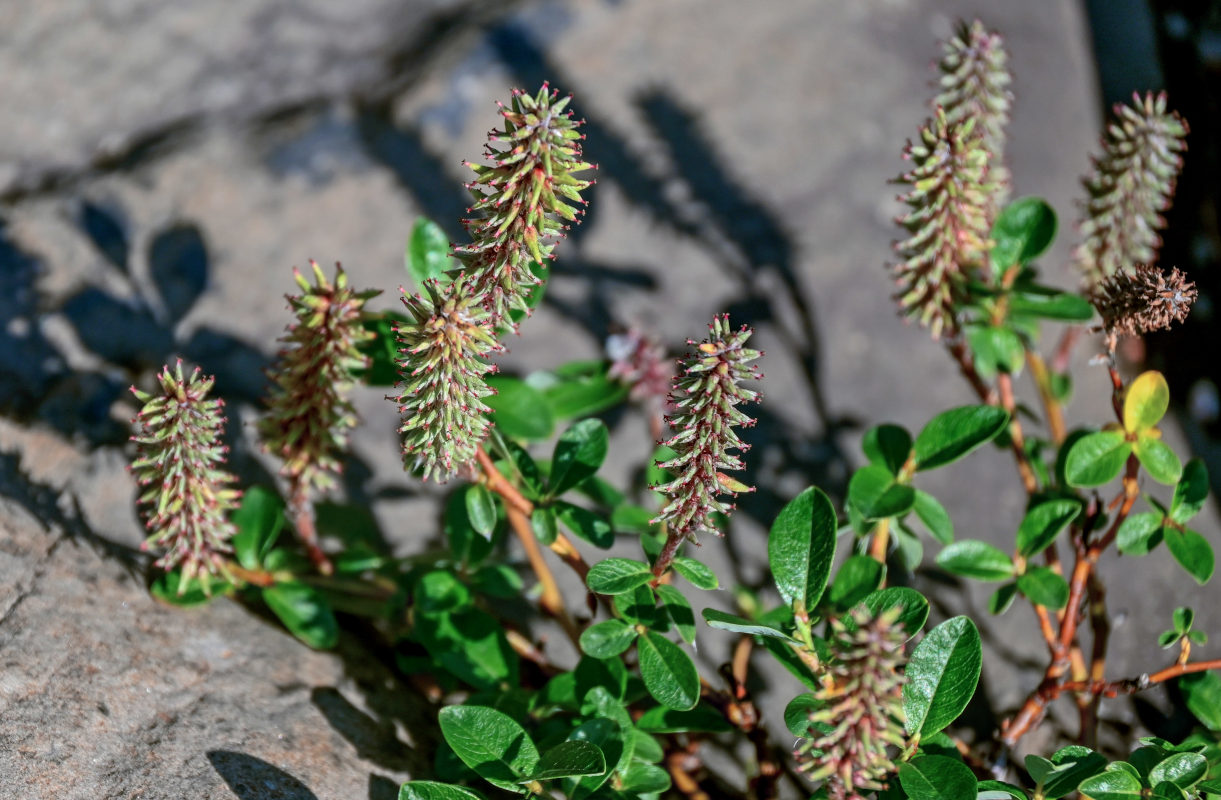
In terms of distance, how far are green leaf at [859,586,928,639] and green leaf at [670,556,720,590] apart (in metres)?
0.28

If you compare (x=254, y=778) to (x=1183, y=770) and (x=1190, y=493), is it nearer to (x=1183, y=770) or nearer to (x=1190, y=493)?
(x=1183, y=770)

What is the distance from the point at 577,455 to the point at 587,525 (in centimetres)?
18

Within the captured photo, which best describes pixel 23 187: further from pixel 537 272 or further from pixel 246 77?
pixel 537 272

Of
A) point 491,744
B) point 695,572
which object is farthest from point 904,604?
point 491,744

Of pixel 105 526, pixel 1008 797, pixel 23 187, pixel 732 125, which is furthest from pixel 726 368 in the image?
pixel 23 187

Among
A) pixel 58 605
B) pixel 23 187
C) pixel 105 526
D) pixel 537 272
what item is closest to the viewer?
pixel 537 272

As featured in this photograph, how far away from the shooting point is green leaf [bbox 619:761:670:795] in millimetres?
2203

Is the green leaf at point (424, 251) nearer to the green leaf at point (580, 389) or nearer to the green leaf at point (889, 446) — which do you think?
the green leaf at point (580, 389)

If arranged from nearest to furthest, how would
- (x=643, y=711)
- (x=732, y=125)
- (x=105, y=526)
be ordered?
(x=643, y=711), (x=105, y=526), (x=732, y=125)

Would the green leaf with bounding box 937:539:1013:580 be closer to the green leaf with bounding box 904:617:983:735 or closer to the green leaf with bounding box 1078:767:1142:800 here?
the green leaf with bounding box 904:617:983:735

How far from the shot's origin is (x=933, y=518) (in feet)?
8.21

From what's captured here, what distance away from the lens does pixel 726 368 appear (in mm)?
1782

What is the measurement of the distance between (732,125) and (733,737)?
239cm

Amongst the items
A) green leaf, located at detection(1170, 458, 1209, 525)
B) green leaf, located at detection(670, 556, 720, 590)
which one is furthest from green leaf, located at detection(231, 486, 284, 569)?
green leaf, located at detection(1170, 458, 1209, 525)
